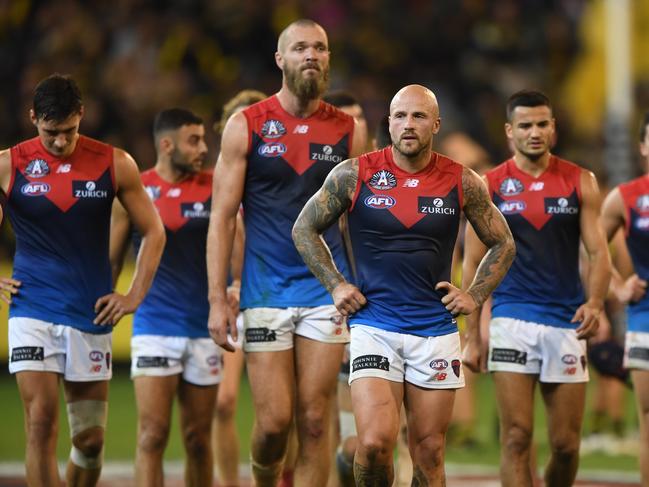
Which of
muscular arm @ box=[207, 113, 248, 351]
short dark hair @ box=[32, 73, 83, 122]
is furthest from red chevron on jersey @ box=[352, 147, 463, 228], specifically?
short dark hair @ box=[32, 73, 83, 122]

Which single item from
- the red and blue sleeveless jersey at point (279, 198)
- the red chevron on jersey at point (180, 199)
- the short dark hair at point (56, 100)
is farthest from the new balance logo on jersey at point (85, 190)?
the red chevron on jersey at point (180, 199)

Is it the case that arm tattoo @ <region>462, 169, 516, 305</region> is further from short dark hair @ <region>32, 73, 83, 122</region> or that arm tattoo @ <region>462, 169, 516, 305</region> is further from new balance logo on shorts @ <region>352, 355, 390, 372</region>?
short dark hair @ <region>32, 73, 83, 122</region>

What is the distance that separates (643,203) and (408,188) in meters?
2.67

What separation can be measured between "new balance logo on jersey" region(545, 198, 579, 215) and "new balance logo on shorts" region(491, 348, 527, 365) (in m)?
0.99

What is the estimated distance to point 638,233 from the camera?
10.2 meters

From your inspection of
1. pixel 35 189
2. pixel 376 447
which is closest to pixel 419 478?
pixel 376 447

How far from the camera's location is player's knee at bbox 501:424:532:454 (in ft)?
30.5

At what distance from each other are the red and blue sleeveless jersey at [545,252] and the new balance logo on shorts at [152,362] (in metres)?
2.44

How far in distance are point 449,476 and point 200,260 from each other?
319 centimetres

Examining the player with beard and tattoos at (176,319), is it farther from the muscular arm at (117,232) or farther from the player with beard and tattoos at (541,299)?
the player with beard and tattoos at (541,299)

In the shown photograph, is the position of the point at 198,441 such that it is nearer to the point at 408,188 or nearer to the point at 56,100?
the point at 56,100

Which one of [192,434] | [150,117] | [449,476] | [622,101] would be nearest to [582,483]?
[449,476]

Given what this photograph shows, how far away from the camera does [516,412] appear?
30.6ft

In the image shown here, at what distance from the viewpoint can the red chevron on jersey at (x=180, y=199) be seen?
410 inches
